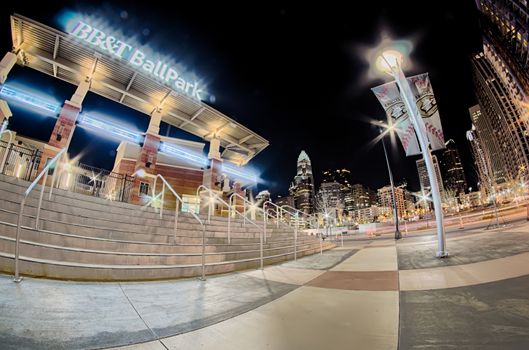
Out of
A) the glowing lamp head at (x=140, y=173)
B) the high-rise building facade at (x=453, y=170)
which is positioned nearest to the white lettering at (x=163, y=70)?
the glowing lamp head at (x=140, y=173)

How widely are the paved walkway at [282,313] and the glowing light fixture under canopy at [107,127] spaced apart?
47.3ft

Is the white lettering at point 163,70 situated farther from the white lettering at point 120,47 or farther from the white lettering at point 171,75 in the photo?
the white lettering at point 120,47

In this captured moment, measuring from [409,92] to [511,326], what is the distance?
6.88 meters

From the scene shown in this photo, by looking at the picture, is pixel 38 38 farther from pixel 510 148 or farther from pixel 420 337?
pixel 510 148

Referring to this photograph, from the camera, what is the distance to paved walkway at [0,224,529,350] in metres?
1.94

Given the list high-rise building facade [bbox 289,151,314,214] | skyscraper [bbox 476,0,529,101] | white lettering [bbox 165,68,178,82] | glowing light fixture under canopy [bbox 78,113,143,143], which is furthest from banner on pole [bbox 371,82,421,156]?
high-rise building facade [bbox 289,151,314,214]

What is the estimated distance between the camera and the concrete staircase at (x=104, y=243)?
149 inches

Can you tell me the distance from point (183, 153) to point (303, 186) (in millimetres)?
165878

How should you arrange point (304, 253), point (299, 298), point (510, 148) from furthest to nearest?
point (510, 148), point (304, 253), point (299, 298)

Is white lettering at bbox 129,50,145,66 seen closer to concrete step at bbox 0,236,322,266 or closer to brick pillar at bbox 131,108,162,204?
brick pillar at bbox 131,108,162,204

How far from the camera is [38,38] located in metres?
12.2

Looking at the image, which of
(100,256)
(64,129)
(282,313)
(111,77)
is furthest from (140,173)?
(282,313)

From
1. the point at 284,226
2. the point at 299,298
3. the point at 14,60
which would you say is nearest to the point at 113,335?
the point at 299,298

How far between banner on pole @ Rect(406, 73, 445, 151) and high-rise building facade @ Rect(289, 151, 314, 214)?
157461 mm
